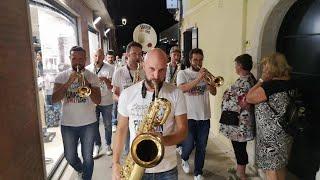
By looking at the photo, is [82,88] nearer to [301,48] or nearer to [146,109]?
[146,109]

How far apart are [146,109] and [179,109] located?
0.90 feet

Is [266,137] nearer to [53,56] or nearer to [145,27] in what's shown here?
[145,27]

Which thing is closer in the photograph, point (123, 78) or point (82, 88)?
point (82, 88)

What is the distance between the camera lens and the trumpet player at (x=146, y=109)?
2588mm

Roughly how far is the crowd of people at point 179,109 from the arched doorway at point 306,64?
0.70 meters

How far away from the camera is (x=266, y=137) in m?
3.63

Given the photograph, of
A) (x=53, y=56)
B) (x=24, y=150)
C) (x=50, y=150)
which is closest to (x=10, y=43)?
(x=24, y=150)

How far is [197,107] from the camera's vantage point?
4613 mm

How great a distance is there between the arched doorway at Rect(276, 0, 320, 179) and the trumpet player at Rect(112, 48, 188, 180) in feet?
7.46

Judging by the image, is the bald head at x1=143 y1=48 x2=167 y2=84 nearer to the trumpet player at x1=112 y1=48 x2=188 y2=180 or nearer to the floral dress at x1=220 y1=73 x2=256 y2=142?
the trumpet player at x1=112 y1=48 x2=188 y2=180

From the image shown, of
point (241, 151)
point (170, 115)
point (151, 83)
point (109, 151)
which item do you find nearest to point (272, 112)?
point (241, 151)

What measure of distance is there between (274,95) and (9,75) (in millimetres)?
2650

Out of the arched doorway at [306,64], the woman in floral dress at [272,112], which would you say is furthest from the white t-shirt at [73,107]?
the arched doorway at [306,64]

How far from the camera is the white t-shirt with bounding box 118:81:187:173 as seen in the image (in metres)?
2.63
